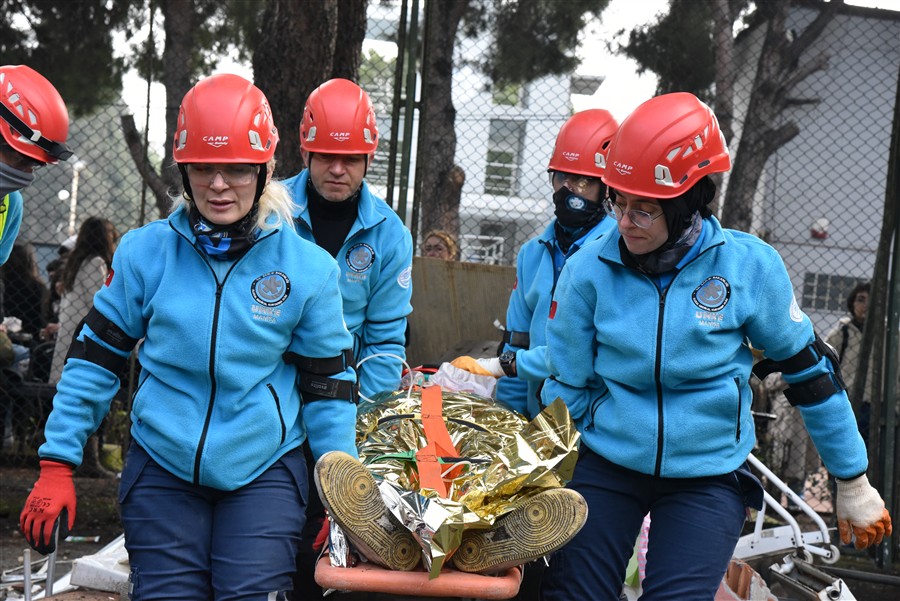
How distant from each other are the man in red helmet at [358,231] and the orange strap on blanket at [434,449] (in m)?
0.72

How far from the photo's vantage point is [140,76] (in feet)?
23.6

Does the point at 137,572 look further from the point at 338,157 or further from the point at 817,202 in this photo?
the point at 817,202

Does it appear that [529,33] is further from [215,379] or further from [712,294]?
[215,379]

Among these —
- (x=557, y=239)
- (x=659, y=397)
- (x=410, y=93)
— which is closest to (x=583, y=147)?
(x=557, y=239)

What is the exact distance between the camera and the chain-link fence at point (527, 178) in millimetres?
7172

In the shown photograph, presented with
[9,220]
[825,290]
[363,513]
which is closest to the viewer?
[363,513]

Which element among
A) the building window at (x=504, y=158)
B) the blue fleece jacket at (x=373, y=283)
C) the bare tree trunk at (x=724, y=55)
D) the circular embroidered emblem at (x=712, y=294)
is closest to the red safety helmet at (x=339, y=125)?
the blue fleece jacket at (x=373, y=283)

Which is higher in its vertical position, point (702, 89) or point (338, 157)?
point (702, 89)

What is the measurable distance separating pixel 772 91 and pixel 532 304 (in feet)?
12.6

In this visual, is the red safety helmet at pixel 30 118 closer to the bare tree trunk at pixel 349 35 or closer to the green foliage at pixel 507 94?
the bare tree trunk at pixel 349 35

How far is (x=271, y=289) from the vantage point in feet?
10.7

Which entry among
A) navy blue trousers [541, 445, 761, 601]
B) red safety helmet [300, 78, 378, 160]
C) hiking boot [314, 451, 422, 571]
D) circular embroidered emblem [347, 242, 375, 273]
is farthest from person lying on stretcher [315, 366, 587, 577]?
red safety helmet [300, 78, 378, 160]

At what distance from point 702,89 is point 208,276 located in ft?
17.1

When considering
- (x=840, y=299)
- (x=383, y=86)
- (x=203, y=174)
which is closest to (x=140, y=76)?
(x=383, y=86)
